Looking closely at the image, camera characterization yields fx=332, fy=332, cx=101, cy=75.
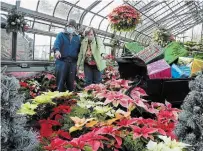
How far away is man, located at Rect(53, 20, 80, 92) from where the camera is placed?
17.3ft

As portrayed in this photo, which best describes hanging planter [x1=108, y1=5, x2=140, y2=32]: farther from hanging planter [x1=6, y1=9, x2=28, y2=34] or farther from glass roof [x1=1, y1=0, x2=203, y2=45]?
hanging planter [x1=6, y1=9, x2=28, y2=34]

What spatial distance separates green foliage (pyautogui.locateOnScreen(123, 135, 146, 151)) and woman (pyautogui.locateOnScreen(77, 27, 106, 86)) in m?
3.48

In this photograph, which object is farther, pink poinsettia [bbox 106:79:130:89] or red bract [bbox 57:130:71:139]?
pink poinsettia [bbox 106:79:130:89]

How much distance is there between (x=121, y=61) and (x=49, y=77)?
218 cm

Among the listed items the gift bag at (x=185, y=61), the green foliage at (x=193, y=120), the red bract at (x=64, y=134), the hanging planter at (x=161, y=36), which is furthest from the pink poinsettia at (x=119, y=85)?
the hanging planter at (x=161, y=36)

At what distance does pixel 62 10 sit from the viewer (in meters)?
10.7

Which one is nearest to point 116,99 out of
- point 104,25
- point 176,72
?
point 176,72

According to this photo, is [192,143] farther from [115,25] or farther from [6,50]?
[115,25]

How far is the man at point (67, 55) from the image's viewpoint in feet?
17.3

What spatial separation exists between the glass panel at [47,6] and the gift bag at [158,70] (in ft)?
19.5

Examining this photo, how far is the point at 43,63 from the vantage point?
6.62m

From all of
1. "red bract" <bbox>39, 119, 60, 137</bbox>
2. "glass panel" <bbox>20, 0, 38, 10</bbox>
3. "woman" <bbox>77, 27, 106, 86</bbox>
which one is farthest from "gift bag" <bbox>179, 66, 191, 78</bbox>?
"glass panel" <bbox>20, 0, 38, 10</bbox>

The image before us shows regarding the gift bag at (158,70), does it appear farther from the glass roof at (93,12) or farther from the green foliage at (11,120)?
the glass roof at (93,12)

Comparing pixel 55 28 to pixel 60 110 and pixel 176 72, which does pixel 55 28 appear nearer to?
pixel 176 72
